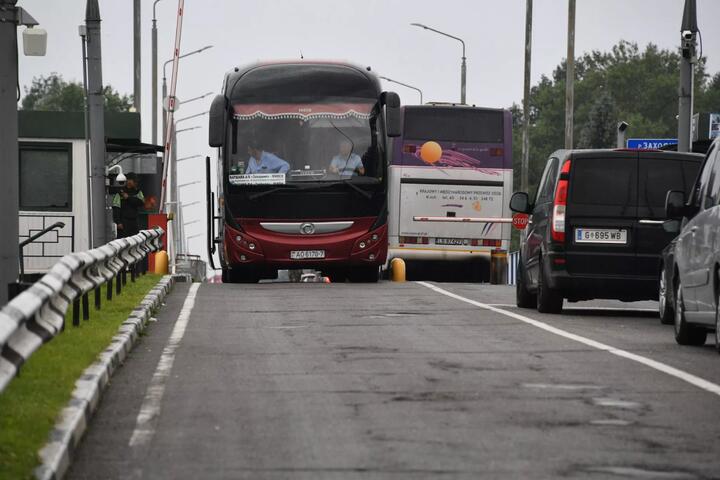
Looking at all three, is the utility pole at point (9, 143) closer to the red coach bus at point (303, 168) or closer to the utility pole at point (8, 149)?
the utility pole at point (8, 149)

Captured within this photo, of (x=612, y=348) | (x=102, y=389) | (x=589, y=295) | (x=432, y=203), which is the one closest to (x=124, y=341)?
(x=102, y=389)

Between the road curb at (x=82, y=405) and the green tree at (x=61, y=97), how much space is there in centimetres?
15095

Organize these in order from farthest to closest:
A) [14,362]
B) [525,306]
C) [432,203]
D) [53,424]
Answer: [432,203], [525,306], [53,424], [14,362]

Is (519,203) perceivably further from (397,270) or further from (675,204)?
(397,270)

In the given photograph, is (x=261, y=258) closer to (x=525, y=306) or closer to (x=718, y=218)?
(x=525, y=306)

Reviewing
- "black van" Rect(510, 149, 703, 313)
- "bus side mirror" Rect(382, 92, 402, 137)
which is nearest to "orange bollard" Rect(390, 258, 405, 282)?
"bus side mirror" Rect(382, 92, 402, 137)

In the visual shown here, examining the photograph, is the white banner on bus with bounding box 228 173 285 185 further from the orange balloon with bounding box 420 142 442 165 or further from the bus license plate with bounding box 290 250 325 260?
the orange balloon with bounding box 420 142 442 165

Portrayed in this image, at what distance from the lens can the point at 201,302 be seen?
21.9 metres

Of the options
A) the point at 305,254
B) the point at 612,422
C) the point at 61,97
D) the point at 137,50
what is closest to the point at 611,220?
the point at 305,254

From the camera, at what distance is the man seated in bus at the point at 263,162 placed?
28.9 m

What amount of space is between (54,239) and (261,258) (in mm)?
11219

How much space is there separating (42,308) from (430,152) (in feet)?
90.3

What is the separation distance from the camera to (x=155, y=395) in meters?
11.0

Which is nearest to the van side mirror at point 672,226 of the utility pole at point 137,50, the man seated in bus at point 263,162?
the man seated in bus at point 263,162
